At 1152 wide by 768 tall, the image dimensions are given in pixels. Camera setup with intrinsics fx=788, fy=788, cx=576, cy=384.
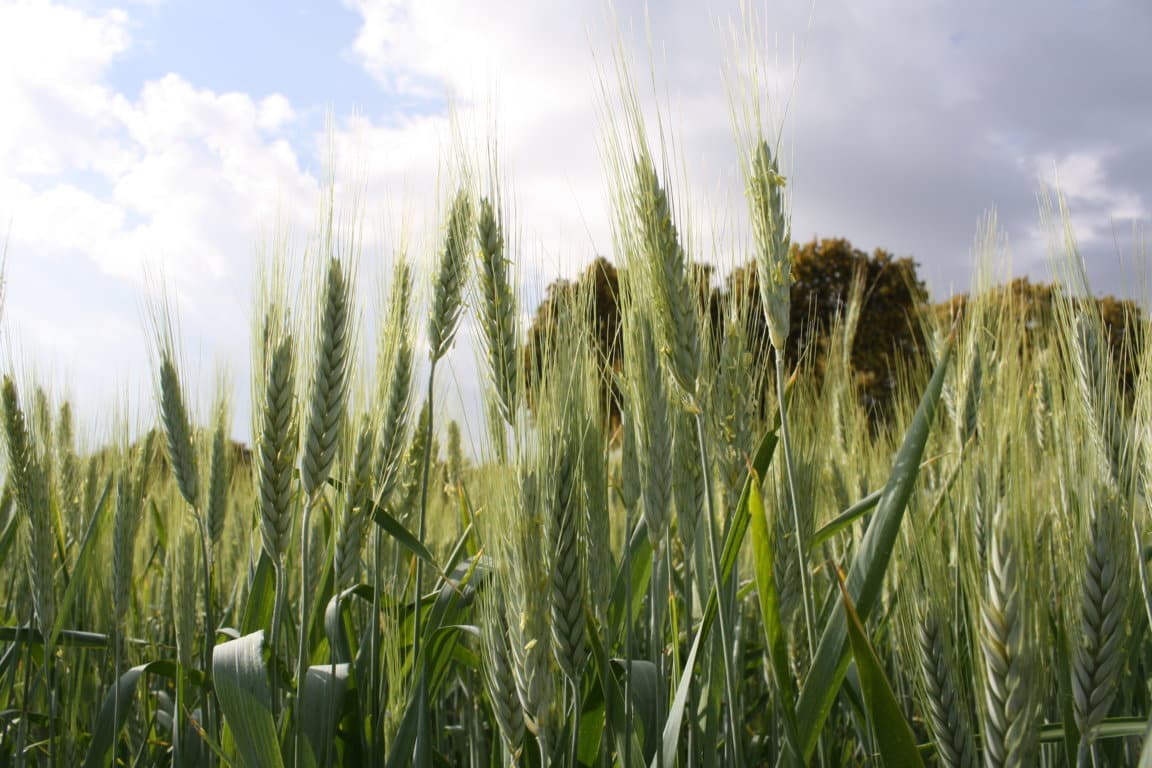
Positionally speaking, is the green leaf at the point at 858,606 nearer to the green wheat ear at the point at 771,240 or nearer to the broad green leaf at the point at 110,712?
the green wheat ear at the point at 771,240

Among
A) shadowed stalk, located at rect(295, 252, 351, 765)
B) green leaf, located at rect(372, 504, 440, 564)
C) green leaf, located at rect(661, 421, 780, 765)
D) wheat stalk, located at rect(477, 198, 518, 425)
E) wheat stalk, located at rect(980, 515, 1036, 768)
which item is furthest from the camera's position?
wheat stalk, located at rect(477, 198, 518, 425)

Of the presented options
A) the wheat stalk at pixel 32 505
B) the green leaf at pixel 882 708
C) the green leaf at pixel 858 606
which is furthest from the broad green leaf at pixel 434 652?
the wheat stalk at pixel 32 505

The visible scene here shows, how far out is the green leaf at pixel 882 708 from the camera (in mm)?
1102

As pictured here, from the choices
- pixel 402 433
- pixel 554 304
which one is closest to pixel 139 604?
pixel 402 433

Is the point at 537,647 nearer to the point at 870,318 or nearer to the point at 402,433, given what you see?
the point at 402,433

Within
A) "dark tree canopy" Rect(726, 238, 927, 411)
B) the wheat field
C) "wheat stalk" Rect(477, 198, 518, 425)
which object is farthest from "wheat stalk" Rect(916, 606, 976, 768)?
"dark tree canopy" Rect(726, 238, 927, 411)

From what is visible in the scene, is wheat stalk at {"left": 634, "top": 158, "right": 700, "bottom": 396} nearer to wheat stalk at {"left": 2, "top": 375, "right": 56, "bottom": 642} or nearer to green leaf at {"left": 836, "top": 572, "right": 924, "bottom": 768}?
green leaf at {"left": 836, "top": 572, "right": 924, "bottom": 768}

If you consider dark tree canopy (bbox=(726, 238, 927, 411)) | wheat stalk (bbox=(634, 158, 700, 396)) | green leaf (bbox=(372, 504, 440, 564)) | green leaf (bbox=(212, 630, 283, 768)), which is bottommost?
green leaf (bbox=(212, 630, 283, 768))

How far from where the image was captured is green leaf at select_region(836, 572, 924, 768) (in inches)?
43.4

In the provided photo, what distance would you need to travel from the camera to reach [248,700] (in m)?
1.52

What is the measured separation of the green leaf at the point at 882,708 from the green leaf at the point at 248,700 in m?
1.05

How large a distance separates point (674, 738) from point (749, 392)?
0.76 meters

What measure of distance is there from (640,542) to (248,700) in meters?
→ 1.02

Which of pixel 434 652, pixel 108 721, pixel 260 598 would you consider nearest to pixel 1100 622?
pixel 434 652
